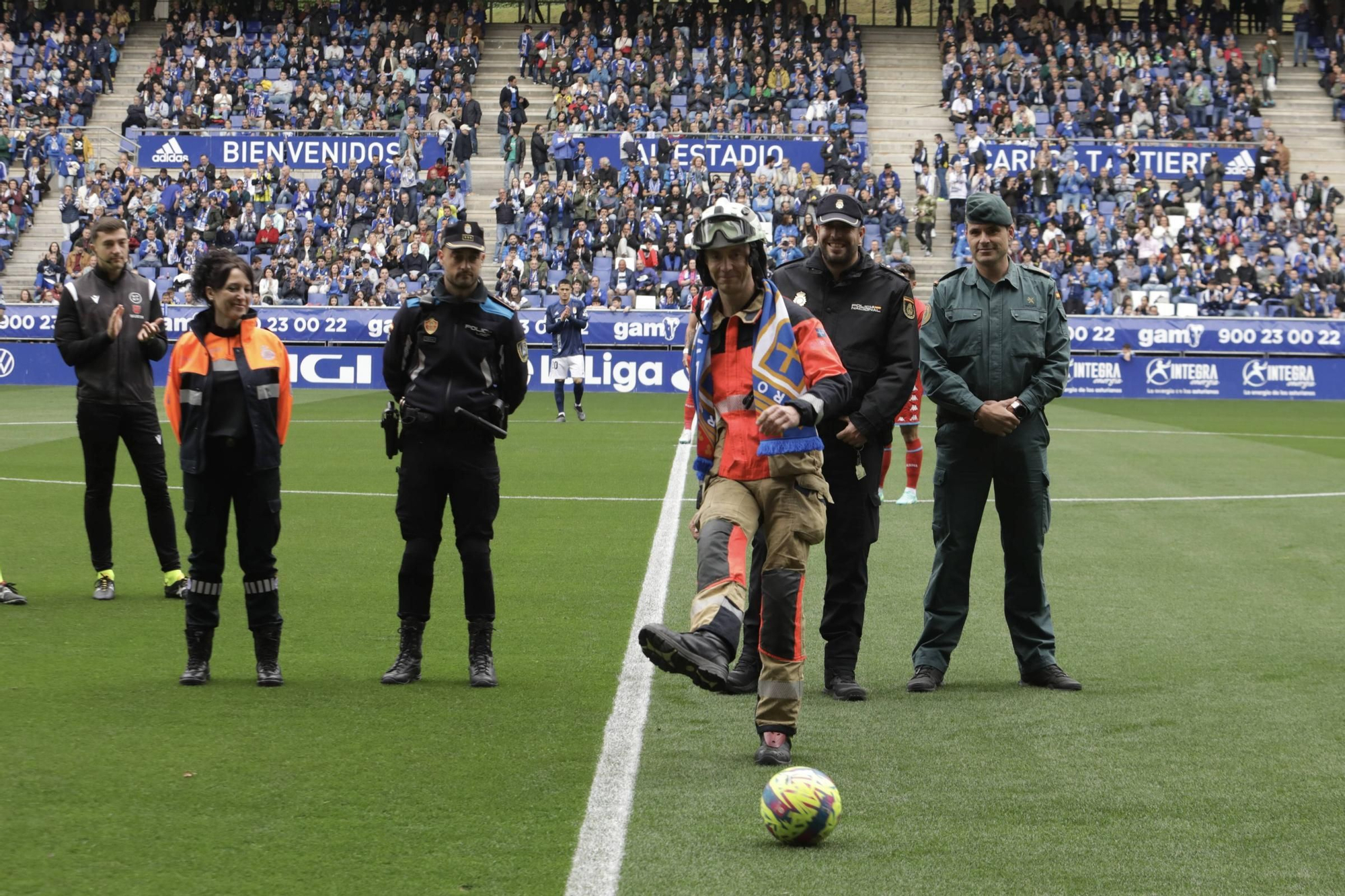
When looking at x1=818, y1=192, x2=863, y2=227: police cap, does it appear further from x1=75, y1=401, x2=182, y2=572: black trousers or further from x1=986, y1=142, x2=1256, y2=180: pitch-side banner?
x1=986, y1=142, x2=1256, y2=180: pitch-side banner

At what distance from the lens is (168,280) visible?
3700 cm

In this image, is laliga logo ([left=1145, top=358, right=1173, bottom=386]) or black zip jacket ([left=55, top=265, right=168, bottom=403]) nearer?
black zip jacket ([left=55, top=265, right=168, bottom=403])

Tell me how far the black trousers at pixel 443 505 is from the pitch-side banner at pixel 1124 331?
25.0 meters

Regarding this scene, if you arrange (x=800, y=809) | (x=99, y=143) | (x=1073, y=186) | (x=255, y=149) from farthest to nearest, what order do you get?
1. (x=99, y=143)
2. (x=255, y=149)
3. (x=1073, y=186)
4. (x=800, y=809)

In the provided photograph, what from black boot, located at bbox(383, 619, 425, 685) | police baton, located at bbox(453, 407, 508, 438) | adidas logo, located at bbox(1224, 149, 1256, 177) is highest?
adidas logo, located at bbox(1224, 149, 1256, 177)

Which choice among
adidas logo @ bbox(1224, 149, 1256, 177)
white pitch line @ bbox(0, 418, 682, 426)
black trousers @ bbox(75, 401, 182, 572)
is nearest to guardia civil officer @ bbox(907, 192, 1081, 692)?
black trousers @ bbox(75, 401, 182, 572)

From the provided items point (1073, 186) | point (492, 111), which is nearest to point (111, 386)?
point (1073, 186)

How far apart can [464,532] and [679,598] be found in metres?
2.44

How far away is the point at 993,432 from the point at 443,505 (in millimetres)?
2496

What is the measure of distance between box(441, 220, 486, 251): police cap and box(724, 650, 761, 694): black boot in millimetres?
2187

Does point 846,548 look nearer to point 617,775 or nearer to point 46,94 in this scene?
point 617,775

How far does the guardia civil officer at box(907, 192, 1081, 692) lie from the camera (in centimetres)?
722

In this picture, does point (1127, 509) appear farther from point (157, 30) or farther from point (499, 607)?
point (157, 30)

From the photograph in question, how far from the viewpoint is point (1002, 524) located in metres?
7.48
